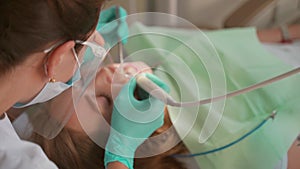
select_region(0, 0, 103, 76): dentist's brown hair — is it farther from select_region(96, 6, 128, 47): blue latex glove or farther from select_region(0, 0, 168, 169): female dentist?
select_region(96, 6, 128, 47): blue latex glove

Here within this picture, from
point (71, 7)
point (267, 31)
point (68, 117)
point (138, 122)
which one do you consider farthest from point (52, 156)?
point (267, 31)

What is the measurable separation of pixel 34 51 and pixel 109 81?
54 centimetres

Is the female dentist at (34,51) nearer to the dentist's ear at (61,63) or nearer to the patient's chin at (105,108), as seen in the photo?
the dentist's ear at (61,63)

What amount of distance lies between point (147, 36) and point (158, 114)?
1.08 feet

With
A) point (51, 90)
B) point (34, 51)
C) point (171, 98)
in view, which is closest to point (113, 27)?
point (171, 98)

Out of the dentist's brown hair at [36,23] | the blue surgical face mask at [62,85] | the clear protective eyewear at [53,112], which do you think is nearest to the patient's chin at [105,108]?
the clear protective eyewear at [53,112]

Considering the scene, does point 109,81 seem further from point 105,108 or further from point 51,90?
point 51,90

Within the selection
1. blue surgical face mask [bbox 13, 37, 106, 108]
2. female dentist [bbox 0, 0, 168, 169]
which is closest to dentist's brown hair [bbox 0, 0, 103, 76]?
female dentist [bbox 0, 0, 168, 169]

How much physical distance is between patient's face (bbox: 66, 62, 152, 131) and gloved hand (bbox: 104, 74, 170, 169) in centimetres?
7

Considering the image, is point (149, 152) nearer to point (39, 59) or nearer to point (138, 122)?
point (138, 122)

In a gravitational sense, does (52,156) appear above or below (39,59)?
below

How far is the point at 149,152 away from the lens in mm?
1175

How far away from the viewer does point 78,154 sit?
46.0 inches

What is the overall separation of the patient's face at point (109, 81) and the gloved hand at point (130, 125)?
0.07 metres
